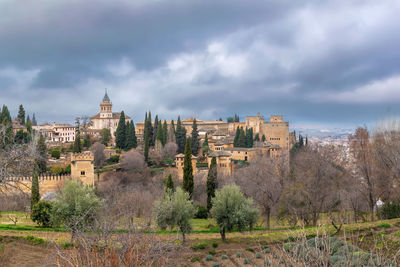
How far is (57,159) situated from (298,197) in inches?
1180

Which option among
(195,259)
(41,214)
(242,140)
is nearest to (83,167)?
(41,214)

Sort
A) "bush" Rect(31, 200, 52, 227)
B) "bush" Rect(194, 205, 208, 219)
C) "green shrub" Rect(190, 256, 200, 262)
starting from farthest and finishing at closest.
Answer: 1. "bush" Rect(194, 205, 208, 219)
2. "bush" Rect(31, 200, 52, 227)
3. "green shrub" Rect(190, 256, 200, 262)

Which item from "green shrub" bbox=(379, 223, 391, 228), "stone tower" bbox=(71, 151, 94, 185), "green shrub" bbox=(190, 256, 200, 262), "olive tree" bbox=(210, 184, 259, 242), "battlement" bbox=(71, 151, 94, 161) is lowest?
"green shrub" bbox=(190, 256, 200, 262)

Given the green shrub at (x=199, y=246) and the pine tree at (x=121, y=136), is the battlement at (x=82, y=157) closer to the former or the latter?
the pine tree at (x=121, y=136)

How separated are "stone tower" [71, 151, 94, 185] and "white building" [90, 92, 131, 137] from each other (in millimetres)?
35306

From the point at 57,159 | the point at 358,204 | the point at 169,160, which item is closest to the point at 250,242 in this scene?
the point at 358,204

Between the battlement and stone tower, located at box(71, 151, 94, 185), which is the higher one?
the battlement

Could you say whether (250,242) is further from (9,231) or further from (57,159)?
(57,159)

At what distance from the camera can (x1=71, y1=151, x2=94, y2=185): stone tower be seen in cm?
2909

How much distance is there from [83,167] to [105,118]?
37.8 m

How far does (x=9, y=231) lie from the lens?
14586mm

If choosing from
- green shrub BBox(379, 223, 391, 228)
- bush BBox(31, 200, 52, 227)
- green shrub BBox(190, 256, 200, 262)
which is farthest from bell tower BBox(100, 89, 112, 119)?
green shrub BBox(379, 223, 391, 228)

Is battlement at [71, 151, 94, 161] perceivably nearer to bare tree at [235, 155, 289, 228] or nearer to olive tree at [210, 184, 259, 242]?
bare tree at [235, 155, 289, 228]

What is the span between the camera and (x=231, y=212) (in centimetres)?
1387
